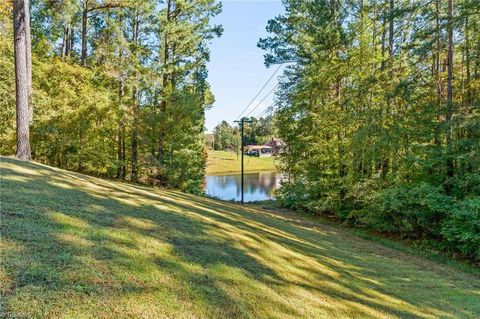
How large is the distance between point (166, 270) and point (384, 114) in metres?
9.76

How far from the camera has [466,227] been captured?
755cm

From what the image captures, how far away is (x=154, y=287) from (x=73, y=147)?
36.2ft

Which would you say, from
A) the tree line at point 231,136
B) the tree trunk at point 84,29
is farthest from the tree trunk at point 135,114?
the tree line at point 231,136

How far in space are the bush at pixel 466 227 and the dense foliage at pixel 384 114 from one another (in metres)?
0.03

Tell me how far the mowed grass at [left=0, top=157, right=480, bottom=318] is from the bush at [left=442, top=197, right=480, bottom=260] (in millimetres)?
1121

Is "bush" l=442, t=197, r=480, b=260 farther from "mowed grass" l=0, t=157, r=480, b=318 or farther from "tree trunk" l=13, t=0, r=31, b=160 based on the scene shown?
"tree trunk" l=13, t=0, r=31, b=160

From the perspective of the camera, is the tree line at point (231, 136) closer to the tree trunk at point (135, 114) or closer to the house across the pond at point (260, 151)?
the house across the pond at point (260, 151)

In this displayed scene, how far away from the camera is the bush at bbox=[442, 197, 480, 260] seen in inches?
285

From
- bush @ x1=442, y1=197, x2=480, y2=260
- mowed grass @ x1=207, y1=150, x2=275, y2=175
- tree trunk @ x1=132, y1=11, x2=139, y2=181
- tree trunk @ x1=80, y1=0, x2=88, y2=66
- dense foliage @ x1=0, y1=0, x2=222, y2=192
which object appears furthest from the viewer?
mowed grass @ x1=207, y1=150, x2=275, y2=175

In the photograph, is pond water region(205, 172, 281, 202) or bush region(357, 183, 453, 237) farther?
pond water region(205, 172, 281, 202)

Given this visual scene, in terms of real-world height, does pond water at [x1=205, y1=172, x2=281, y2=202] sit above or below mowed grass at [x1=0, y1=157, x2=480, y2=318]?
below

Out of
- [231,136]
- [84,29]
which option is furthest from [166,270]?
[231,136]

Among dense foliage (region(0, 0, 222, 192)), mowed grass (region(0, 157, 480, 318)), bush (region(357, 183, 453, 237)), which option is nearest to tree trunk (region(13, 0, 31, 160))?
mowed grass (region(0, 157, 480, 318))

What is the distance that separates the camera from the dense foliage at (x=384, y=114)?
8609mm
